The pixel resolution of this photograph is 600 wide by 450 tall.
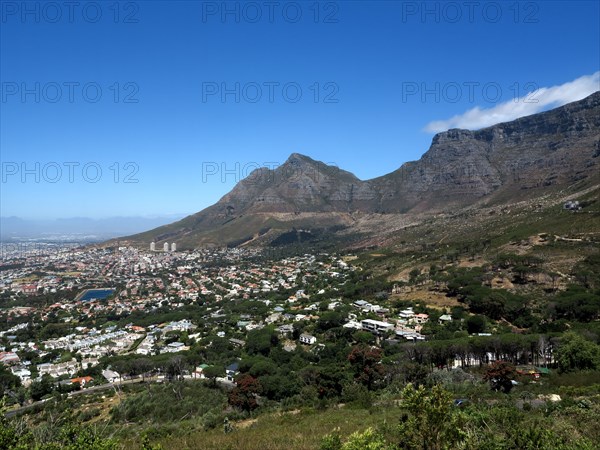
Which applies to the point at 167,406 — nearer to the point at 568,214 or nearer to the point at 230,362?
the point at 230,362

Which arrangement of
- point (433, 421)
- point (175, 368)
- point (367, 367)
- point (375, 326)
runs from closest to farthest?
point (433, 421) < point (367, 367) < point (175, 368) < point (375, 326)

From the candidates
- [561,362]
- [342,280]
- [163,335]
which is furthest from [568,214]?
[163,335]

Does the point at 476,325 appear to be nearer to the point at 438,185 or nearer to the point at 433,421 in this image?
the point at 433,421

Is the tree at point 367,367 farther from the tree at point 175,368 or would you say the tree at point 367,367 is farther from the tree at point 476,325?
the tree at point 175,368

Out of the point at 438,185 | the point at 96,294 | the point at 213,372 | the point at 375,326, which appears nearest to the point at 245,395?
the point at 213,372

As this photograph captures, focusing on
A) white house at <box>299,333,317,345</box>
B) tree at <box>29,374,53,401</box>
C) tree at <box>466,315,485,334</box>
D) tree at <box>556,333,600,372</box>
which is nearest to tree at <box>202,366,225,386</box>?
white house at <box>299,333,317,345</box>

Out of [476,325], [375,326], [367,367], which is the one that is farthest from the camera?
[375,326]

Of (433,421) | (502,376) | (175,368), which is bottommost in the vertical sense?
(175,368)
